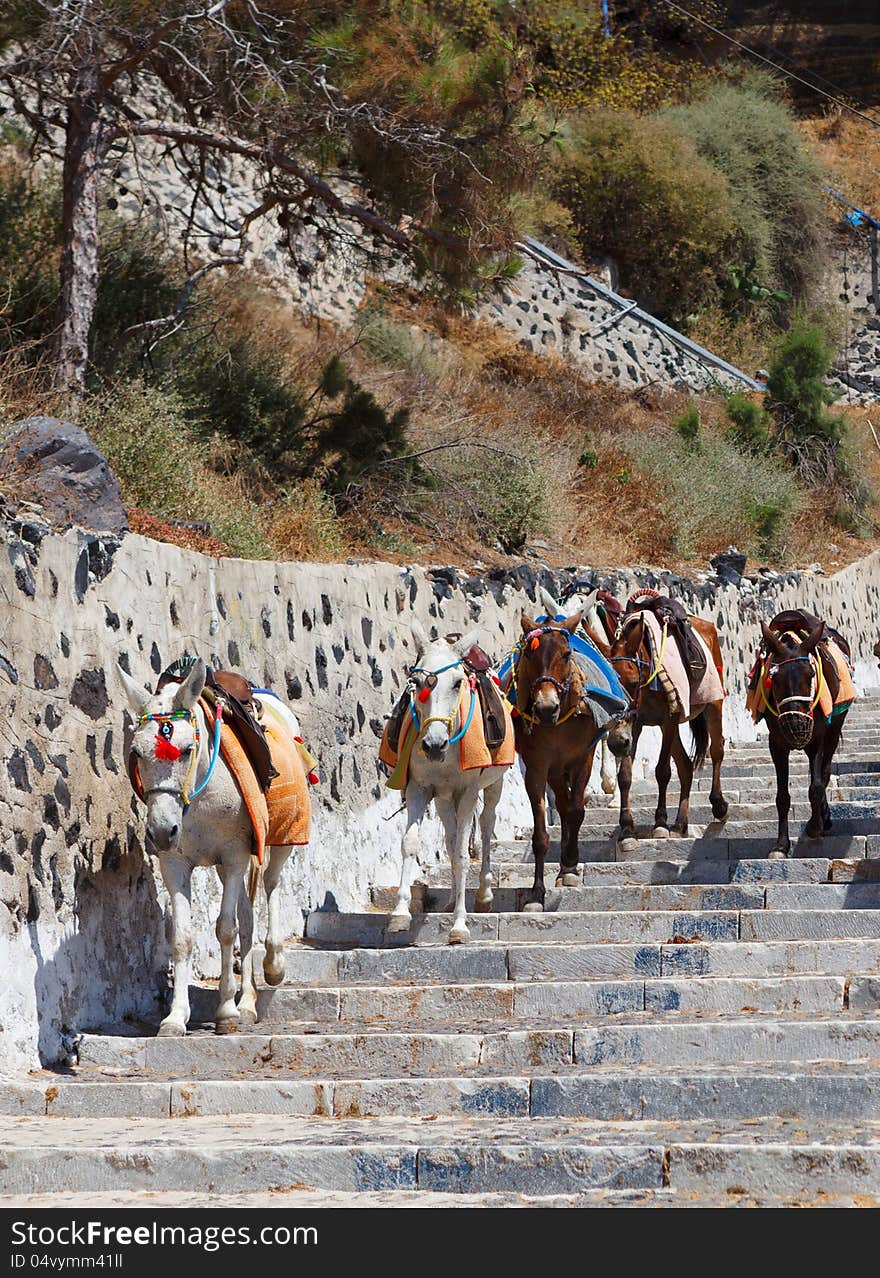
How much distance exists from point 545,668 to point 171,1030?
3.84 meters

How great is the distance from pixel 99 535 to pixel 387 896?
12.4 ft

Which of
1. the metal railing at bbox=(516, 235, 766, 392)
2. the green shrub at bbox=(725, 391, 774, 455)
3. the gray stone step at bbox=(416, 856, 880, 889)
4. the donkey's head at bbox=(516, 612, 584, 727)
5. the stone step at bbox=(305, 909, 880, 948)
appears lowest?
the stone step at bbox=(305, 909, 880, 948)

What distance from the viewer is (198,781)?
8773mm

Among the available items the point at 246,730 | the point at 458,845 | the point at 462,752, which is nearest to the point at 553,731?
the point at 462,752

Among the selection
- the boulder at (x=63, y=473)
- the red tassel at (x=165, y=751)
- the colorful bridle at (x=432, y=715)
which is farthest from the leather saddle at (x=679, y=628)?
the red tassel at (x=165, y=751)

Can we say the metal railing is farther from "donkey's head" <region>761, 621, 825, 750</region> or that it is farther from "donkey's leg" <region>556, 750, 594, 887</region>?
"donkey's leg" <region>556, 750, 594, 887</region>

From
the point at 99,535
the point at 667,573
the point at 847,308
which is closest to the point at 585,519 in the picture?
the point at 667,573

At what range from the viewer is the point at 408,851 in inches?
415

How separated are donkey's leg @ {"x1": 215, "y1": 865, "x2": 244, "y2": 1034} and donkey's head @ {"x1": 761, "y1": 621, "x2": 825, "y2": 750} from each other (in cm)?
489

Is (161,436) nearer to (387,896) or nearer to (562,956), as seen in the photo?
(387,896)

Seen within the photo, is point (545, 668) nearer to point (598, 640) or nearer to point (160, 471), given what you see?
point (598, 640)

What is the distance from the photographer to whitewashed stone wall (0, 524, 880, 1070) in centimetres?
885

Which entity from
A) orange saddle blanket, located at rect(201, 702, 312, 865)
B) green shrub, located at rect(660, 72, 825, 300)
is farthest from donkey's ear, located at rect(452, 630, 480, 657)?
green shrub, located at rect(660, 72, 825, 300)

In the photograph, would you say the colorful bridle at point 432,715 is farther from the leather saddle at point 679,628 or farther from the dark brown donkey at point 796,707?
the leather saddle at point 679,628
